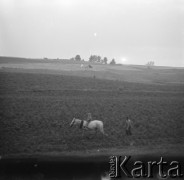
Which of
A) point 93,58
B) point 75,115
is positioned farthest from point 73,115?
point 93,58

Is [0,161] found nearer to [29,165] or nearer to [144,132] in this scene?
[29,165]

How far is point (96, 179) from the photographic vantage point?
12805mm

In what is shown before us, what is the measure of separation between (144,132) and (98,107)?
9.39 metres

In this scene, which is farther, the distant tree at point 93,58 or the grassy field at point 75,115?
the distant tree at point 93,58

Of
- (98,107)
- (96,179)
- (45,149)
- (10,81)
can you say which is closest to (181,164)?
(96,179)

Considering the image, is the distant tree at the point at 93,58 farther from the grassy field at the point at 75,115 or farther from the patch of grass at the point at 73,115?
the grassy field at the point at 75,115

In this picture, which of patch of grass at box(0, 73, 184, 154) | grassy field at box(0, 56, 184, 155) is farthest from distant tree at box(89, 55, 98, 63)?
grassy field at box(0, 56, 184, 155)

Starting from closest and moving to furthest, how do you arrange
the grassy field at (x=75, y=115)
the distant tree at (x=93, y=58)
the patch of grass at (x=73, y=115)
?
the grassy field at (x=75, y=115), the patch of grass at (x=73, y=115), the distant tree at (x=93, y=58)

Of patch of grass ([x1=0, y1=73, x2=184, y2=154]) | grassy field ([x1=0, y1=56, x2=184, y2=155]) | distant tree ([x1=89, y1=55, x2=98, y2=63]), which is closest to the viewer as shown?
grassy field ([x1=0, y1=56, x2=184, y2=155])

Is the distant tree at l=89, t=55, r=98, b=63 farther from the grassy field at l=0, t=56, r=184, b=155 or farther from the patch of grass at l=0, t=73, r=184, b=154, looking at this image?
the grassy field at l=0, t=56, r=184, b=155

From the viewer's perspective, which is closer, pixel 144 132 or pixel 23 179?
pixel 23 179

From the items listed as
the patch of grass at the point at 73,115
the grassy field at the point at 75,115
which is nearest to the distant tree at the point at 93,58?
the patch of grass at the point at 73,115

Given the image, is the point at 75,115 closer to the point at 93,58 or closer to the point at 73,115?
the point at 73,115

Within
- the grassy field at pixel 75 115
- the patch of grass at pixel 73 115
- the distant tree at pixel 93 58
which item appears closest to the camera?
the grassy field at pixel 75 115
